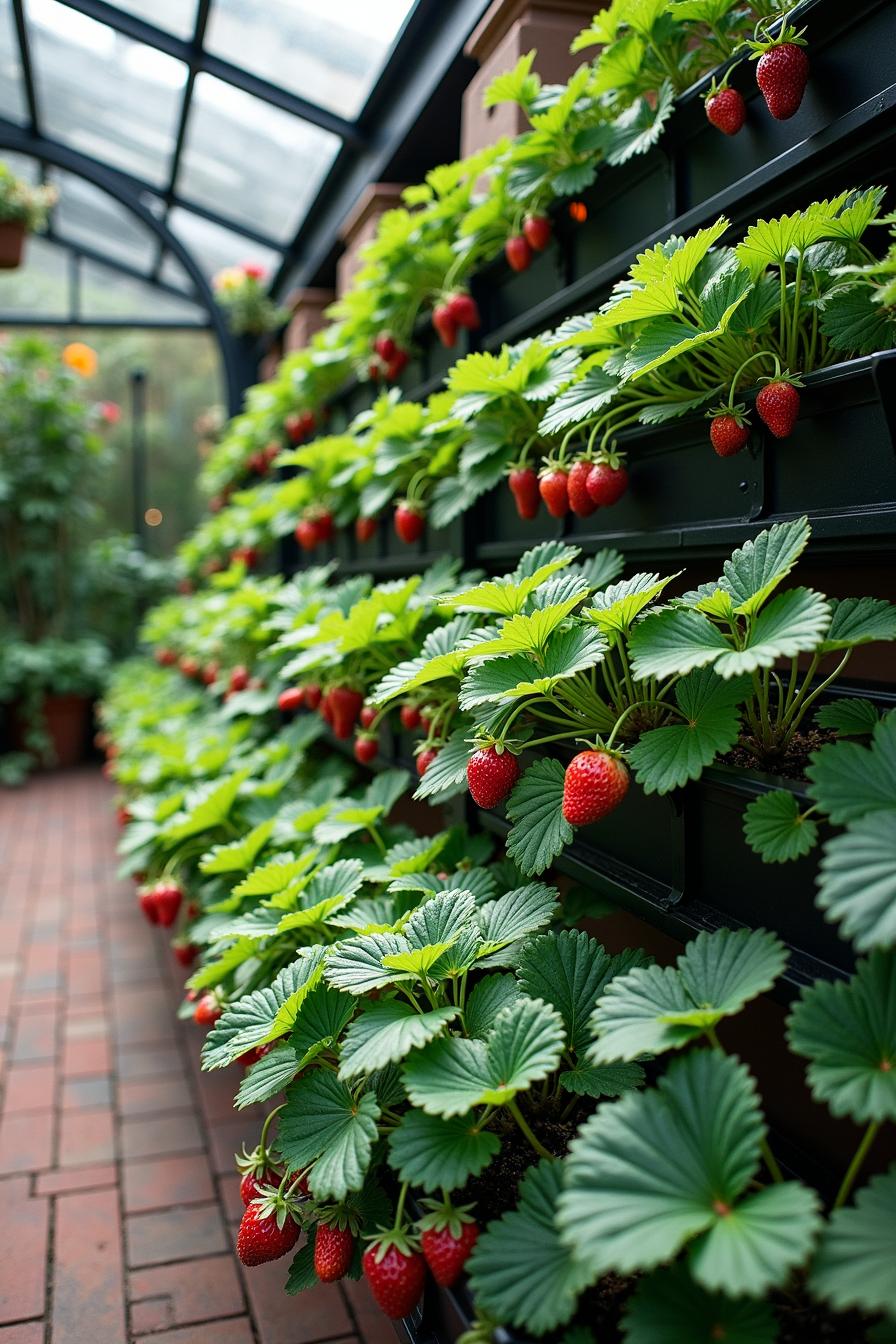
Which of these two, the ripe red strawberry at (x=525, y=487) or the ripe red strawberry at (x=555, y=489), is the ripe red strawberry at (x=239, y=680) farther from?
the ripe red strawberry at (x=555, y=489)

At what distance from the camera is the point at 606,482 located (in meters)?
1.24

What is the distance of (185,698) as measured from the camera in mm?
3859

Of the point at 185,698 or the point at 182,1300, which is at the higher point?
the point at 185,698

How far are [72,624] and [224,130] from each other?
10.7 feet

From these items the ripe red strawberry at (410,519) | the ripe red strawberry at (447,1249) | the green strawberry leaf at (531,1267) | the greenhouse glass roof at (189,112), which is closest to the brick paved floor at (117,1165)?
the ripe red strawberry at (447,1249)

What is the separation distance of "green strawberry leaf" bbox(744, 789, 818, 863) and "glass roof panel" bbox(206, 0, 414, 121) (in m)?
2.77

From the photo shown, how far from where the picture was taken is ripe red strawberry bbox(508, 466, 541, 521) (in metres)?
1.46

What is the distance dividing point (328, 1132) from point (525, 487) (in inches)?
35.8

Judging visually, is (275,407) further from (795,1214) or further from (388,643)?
(795,1214)

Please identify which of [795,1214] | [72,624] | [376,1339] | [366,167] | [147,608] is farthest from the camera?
[147,608]

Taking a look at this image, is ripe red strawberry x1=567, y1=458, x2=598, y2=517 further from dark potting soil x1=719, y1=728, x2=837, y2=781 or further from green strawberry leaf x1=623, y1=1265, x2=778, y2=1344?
green strawberry leaf x1=623, y1=1265, x2=778, y2=1344

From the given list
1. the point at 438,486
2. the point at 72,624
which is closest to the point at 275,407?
the point at 438,486

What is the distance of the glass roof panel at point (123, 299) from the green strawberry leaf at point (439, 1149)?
6.18 m

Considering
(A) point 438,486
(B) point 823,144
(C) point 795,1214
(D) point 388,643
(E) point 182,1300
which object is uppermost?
(B) point 823,144
